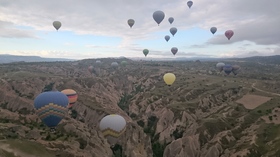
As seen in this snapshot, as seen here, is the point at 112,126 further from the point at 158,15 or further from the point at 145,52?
the point at 145,52

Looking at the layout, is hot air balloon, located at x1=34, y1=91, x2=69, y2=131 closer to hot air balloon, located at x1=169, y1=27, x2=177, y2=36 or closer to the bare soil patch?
the bare soil patch

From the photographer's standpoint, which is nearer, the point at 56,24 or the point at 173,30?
the point at 56,24

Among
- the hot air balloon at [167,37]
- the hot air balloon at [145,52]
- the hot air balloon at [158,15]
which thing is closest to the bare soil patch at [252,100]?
the hot air balloon at [158,15]

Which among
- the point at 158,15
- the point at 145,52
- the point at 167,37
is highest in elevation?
the point at 158,15

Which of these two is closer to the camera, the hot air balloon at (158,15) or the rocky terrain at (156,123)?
the rocky terrain at (156,123)

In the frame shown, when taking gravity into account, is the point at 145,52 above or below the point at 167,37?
below

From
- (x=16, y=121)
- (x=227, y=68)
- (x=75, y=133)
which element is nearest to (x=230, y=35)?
(x=227, y=68)

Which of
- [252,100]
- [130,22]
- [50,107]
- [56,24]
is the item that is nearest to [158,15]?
[130,22]

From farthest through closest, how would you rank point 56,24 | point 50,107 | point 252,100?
1. point 252,100
2. point 56,24
3. point 50,107

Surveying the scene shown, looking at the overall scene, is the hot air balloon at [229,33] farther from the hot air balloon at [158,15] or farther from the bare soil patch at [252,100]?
the hot air balloon at [158,15]

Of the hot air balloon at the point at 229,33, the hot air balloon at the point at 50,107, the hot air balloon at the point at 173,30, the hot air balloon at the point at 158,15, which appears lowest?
the hot air balloon at the point at 50,107
